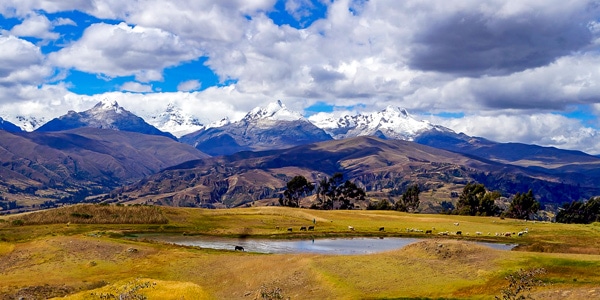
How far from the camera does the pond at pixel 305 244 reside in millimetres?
98625

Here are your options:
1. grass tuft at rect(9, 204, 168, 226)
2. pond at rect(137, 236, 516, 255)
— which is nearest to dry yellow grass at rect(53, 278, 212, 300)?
pond at rect(137, 236, 516, 255)

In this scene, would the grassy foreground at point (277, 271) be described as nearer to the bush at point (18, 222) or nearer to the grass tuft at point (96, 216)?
the bush at point (18, 222)

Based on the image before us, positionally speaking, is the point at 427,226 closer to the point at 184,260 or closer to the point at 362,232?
the point at 362,232

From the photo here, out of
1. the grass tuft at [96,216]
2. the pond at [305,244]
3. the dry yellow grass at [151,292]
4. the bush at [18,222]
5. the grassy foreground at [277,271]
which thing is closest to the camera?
the dry yellow grass at [151,292]

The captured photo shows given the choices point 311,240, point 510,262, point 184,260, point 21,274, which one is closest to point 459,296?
point 510,262

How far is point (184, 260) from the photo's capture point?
74062mm

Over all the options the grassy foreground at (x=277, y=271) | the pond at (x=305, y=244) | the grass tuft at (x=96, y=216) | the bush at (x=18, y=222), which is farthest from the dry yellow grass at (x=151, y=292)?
the bush at (x=18, y=222)

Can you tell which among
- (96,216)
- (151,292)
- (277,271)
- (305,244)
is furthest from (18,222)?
(151,292)

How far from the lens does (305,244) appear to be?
355 ft

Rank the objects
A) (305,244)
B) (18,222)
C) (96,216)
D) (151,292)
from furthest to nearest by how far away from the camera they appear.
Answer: (96,216)
(18,222)
(305,244)
(151,292)

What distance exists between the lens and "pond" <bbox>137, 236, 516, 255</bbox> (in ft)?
324

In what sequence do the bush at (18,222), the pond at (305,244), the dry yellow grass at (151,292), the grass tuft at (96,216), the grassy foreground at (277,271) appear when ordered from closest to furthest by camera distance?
the dry yellow grass at (151,292) < the grassy foreground at (277,271) < the pond at (305,244) < the bush at (18,222) < the grass tuft at (96,216)

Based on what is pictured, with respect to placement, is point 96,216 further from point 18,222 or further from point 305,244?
point 305,244

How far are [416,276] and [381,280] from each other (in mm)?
4294
